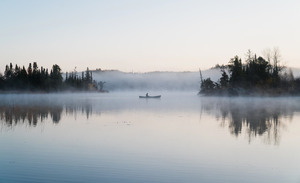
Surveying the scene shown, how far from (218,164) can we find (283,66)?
278ft

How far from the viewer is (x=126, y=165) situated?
40.8 feet

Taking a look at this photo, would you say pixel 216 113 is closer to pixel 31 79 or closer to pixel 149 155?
pixel 149 155

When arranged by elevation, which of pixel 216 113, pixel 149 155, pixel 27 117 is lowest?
pixel 149 155

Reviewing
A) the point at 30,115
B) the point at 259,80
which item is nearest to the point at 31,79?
the point at 259,80

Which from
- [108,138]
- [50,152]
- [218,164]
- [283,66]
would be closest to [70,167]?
[50,152]

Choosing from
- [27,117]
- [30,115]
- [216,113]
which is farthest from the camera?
[216,113]

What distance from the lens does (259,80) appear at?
85.9m

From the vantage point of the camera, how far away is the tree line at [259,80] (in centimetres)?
8406

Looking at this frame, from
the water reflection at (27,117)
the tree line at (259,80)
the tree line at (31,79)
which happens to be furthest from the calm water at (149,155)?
the tree line at (31,79)

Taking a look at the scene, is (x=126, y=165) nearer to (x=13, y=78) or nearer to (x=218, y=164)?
(x=218, y=164)

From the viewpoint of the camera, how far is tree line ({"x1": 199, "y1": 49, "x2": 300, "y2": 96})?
84062 millimetres

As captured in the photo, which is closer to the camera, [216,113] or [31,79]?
[216,113]

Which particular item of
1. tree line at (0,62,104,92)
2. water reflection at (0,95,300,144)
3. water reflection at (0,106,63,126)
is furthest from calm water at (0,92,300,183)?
tree line at (0,62,104,92)

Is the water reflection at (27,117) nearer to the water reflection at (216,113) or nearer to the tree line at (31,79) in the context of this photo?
the water reflection at (216,113)
